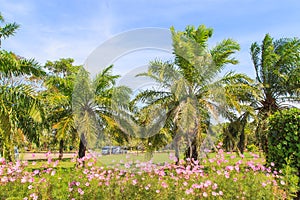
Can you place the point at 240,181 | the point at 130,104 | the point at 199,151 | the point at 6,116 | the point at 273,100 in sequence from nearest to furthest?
1. the point at 240,181
2. the point at 6,116
3. the point at 199,151
4. the point at 130,104
5. the point at 273,100

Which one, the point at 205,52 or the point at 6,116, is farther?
the point at 205,52

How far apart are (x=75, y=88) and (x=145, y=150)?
226 inches

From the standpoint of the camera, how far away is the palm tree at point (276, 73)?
13.9 meters

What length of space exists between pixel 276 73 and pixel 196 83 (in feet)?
14.8

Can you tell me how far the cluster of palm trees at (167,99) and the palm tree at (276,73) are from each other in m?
0.05

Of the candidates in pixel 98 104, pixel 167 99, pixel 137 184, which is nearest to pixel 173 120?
pixel 167 99

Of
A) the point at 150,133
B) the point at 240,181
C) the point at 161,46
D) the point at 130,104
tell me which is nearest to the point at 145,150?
the point at 150,133

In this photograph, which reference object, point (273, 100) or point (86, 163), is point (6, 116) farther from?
point (273, 100)

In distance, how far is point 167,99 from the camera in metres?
12.4

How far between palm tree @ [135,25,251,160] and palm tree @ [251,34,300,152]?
2.64m

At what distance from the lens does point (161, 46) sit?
11984 millimetres

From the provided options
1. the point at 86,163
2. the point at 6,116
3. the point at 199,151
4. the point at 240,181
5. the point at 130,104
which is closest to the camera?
the point at 240,181

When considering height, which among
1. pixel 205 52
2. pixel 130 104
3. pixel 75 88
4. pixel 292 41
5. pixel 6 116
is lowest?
pixel 6 116

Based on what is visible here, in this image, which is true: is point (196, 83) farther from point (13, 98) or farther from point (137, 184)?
point (137, 184)
